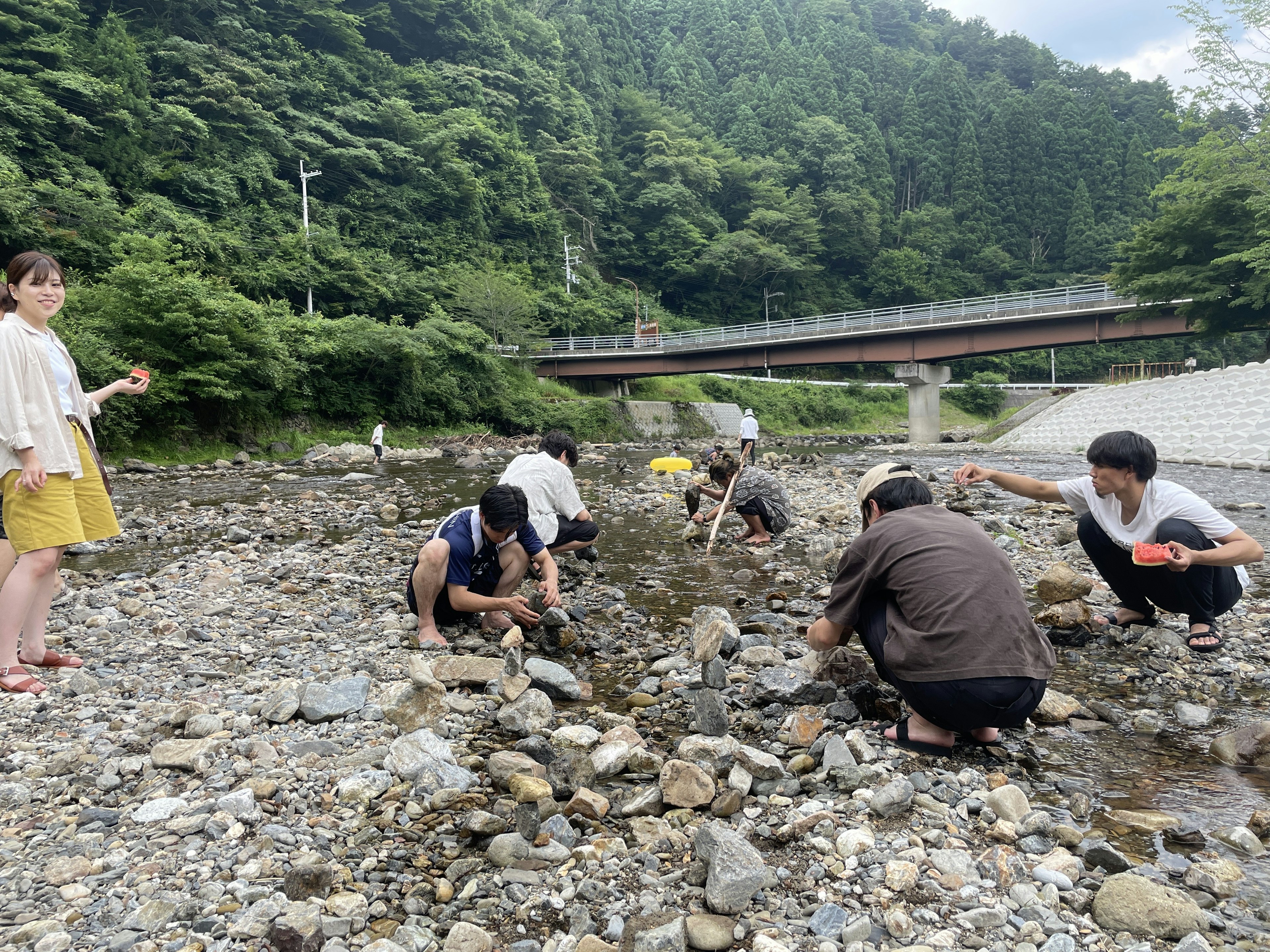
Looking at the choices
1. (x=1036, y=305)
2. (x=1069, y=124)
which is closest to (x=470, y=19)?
(x=1036, y=305)

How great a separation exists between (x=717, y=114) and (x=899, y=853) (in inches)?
3997

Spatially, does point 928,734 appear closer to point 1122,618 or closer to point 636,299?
point 1122,618

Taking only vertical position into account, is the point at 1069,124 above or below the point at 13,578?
above

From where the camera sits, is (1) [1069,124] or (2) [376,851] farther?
(1) [1069,124]

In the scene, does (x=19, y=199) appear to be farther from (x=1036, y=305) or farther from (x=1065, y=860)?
(x=1036, y=305)

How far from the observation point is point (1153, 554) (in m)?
Result: 4.11

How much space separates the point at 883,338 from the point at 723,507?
115 ft

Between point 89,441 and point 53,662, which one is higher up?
point 89,441

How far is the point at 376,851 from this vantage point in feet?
8.90

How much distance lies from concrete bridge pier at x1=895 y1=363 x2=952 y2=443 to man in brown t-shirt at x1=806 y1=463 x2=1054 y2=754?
129ft

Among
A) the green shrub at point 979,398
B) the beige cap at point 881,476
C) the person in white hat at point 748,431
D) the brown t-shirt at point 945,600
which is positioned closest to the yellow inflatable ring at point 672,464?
the person in white hat at point 748,431

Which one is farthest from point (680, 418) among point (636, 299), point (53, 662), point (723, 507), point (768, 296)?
point (53, 662)

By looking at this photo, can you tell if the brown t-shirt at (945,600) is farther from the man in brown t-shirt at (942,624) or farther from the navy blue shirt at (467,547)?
the navy blue shirt at (467,547)

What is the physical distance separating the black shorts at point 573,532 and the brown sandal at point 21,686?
12.7 ft
